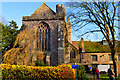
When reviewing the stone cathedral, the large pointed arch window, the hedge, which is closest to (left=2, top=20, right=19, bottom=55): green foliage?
Result: the stone cathedral

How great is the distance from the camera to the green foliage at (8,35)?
24703mm

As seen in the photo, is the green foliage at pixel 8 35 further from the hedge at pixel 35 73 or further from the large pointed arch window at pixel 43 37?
the hedge at pixel 35 73

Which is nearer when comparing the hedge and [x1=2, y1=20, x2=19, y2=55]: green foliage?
the hedge

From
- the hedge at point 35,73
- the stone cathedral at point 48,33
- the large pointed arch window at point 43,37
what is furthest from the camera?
the large pointed arch window at point 43,37

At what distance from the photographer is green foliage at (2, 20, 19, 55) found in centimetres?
2470

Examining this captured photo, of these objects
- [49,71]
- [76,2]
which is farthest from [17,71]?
[76,2]

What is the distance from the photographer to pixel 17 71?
40.9 feet

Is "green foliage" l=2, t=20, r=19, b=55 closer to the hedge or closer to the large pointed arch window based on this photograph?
the large pointed arch window

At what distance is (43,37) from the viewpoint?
24141 millimetres

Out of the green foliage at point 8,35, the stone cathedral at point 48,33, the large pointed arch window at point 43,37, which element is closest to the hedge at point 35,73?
the stone cathedral at point 48,33

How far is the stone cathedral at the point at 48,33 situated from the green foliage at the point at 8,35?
3929mm

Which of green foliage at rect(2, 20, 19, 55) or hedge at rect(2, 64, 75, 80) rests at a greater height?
green foliage at rect(2, 20, 19, 55)

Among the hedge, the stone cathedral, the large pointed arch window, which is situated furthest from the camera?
the large pointed arch window

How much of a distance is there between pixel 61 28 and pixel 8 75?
43.3ft
